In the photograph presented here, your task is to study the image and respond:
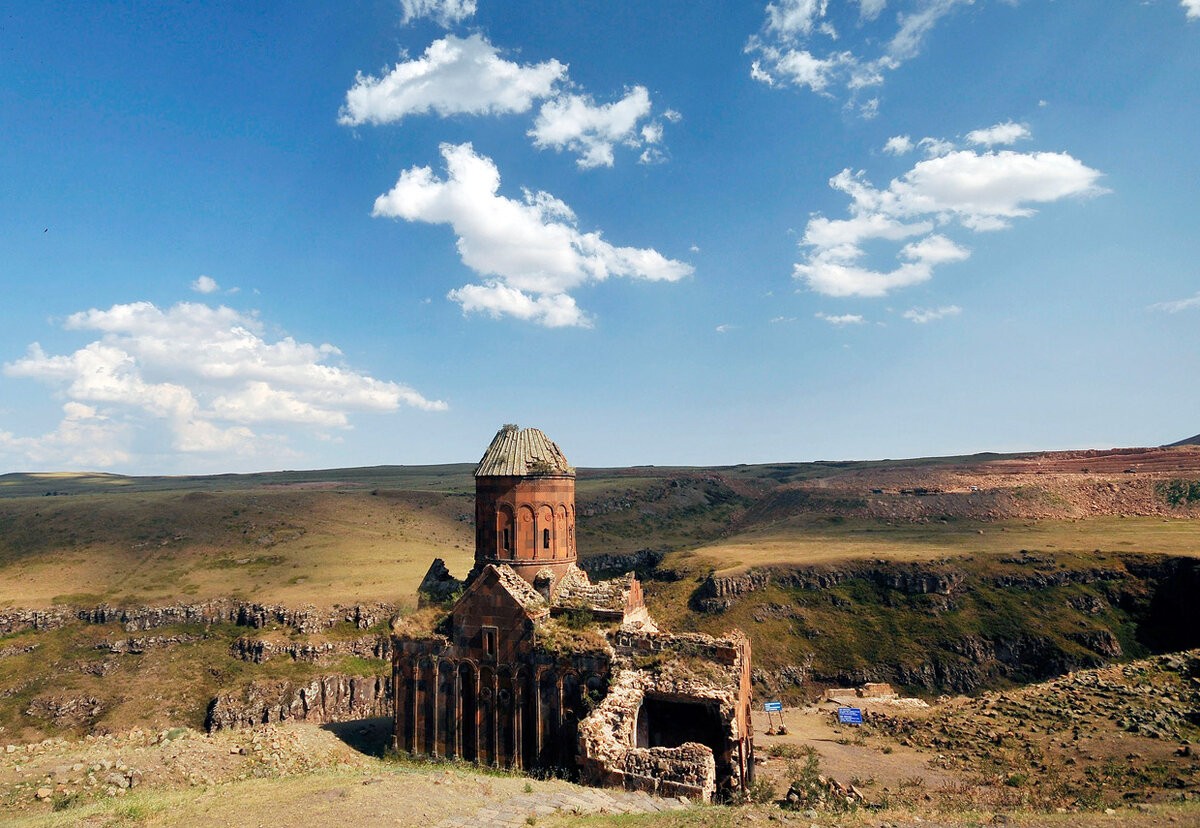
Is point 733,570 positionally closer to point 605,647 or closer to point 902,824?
point 605,647

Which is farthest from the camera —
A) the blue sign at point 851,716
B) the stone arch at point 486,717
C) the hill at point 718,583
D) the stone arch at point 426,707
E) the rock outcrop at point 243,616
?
the rock outcrop at point 243,616

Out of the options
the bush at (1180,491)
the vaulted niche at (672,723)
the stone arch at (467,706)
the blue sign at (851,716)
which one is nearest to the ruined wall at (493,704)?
the stone arch at (467,706)

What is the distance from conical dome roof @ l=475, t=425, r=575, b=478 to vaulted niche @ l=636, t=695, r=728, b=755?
31.3ft

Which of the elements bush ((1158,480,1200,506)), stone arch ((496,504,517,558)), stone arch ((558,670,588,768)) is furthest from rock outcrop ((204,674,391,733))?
bush ((1158,480,1200,506))

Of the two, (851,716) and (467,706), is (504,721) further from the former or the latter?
(851,716)

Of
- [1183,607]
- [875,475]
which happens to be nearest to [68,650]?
[1183,607]

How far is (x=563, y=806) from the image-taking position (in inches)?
539

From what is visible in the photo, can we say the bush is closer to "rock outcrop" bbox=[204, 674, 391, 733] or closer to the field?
the field

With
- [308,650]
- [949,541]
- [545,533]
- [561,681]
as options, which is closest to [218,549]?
[308,650]

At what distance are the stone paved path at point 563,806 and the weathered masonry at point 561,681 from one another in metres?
0.91

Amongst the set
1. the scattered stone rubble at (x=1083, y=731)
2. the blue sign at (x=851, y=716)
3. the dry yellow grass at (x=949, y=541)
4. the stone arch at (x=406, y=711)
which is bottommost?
the blue sign at (x=851, y=716)

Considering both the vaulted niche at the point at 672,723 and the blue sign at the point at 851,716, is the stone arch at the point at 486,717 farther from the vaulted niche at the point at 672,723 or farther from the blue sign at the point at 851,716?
the blue sign at the point at 851,716

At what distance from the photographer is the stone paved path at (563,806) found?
12469 millimetres

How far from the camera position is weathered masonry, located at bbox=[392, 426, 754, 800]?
680 inches
